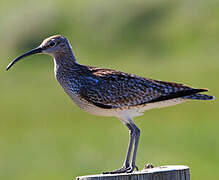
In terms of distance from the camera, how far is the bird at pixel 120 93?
12.9 meters

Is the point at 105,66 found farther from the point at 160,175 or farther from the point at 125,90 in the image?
the point at 160,175

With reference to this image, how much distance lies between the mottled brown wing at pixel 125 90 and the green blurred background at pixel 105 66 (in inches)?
626

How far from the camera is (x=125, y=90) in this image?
1305cm

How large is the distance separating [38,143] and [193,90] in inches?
1064

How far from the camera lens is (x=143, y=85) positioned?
1305cm

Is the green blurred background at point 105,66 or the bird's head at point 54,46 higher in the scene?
the green blurred background at point 105,66

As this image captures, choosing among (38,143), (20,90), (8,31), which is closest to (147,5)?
(8,31)

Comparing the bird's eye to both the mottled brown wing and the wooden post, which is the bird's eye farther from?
the wooden post

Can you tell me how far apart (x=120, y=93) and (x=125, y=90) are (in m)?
0.09

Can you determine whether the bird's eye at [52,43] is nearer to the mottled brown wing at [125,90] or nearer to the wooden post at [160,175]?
the mottled brown wing at [125,90]

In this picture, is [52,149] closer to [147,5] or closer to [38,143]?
[38,143]

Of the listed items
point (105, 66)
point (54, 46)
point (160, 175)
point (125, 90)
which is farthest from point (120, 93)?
point (105, 66)

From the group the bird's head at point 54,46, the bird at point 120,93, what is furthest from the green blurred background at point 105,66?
the bird at point 120,93

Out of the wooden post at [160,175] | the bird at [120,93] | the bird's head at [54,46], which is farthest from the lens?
the bird's head at [54,46]
